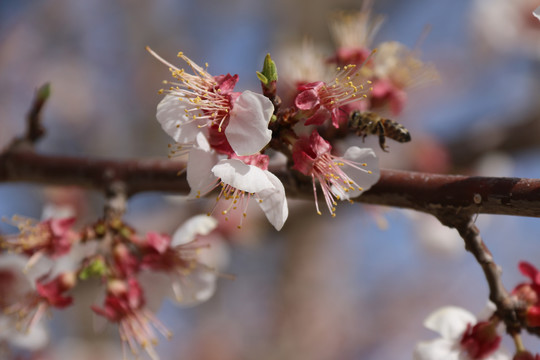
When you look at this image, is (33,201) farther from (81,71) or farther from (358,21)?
(358,21)

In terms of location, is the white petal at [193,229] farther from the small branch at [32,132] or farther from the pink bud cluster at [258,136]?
the small branch at [32,132]

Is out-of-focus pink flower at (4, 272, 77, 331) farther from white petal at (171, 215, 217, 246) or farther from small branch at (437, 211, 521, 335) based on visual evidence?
small branch at (437, 211, 521, 335)

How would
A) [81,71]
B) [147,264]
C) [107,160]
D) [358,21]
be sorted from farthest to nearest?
[81,71] < [358,21] < [107,160] < [147,264]

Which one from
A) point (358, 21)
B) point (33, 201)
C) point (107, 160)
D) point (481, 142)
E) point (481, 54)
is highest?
point (481, 54)

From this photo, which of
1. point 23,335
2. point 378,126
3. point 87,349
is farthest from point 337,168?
point 87,349

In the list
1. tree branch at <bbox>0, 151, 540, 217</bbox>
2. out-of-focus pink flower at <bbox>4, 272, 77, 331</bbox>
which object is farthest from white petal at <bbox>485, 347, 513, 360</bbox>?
out-of-focus pink flower at <bbox>4, 272, 77, 331</bbox>

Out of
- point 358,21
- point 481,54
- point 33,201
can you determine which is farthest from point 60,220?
point 481,54
